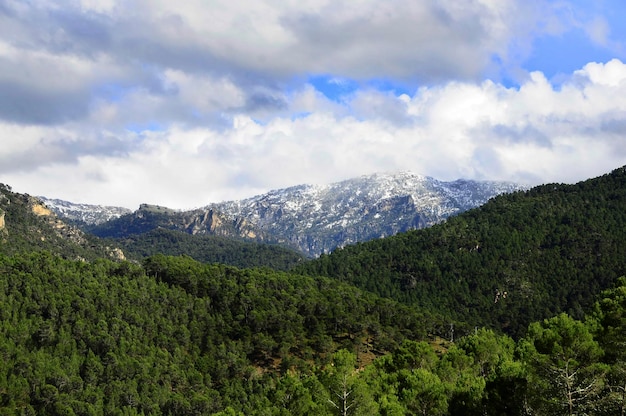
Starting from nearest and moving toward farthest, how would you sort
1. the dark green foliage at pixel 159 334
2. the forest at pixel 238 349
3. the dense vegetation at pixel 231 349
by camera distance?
the forest at pixel 238 349, the dense vegetation at pixel 231 349, the dark green foliage at pixel 159 334

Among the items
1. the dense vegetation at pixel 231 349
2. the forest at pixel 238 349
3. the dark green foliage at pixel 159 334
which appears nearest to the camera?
the forest at pixel 238 349

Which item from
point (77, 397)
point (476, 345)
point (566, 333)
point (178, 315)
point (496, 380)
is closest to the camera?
point (566, 333)

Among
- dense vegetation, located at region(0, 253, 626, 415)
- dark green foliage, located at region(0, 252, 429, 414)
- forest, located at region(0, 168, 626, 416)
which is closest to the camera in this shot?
forest, located at region(0, 168, 626, 416)

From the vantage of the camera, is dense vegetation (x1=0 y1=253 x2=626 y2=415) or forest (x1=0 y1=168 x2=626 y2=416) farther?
dense vegetation (x1=0 y1=253 x2=626 y2=415)

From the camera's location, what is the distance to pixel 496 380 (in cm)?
6281

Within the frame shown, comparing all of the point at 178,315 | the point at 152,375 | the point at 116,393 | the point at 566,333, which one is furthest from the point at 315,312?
the point at 566,333

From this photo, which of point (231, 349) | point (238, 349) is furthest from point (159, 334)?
point (238, 349)

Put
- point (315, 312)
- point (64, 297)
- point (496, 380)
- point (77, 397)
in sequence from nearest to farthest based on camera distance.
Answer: point (496, 380) < point (77, 397) < point (64, 297) < point (315, 312)

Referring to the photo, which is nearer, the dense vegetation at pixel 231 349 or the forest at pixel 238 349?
the forest at pixel 238 349

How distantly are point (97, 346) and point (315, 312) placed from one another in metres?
70.4

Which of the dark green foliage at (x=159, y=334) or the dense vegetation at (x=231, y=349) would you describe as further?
the dark green foliage at (x=159, y=334)

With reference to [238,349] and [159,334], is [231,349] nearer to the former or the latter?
[238,349]

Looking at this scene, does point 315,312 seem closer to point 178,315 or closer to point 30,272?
point 178,315

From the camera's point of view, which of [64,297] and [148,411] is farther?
[64,297]
